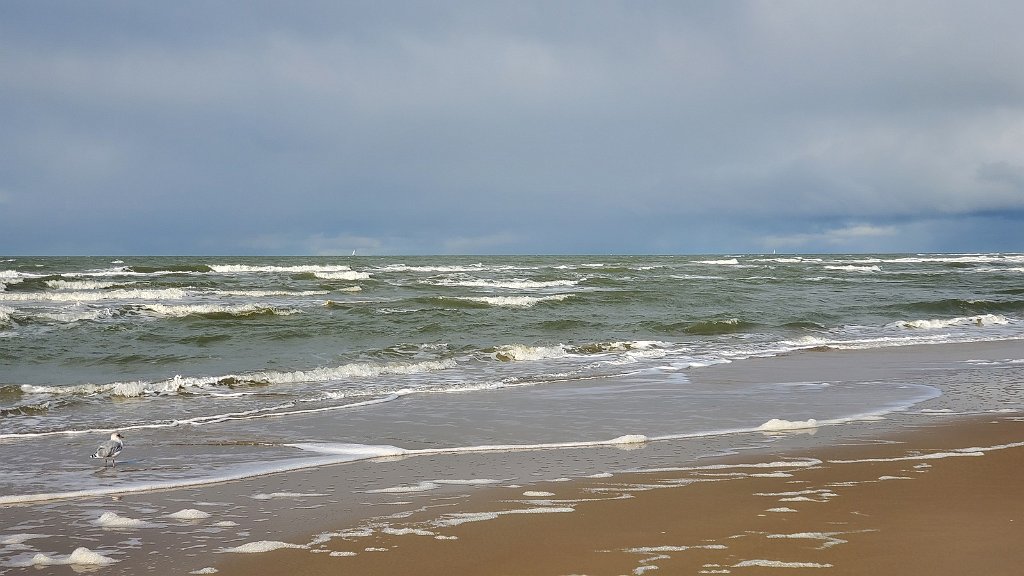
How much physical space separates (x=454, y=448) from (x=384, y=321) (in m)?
13.1

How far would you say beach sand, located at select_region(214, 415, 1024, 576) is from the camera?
3.90 metres

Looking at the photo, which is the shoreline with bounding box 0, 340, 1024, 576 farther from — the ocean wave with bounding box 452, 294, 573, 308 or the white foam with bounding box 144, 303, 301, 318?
the ocean wave with bounding box 452, 294, 573, 308

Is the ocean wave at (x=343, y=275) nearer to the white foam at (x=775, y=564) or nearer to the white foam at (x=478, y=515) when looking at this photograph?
the white foam at (x=478, y=515)

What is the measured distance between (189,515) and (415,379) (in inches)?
277

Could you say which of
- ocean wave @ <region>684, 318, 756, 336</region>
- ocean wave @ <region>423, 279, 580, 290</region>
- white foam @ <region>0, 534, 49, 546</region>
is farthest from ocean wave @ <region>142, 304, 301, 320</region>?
white foam @ <region>0, 534, 49, 546</region>

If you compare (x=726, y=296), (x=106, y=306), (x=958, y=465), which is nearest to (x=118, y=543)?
(x=958, y=465)

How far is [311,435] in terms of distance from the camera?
7891mm

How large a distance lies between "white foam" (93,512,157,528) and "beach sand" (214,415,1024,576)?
1032 mm

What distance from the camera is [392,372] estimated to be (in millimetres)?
12758

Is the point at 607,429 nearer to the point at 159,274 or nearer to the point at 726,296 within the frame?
the point at 726,296

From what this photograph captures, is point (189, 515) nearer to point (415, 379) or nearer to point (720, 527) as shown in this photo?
point (720, 527)

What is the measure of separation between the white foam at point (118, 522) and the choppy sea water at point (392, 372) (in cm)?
93

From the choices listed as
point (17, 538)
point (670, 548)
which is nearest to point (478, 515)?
point (670, 548)

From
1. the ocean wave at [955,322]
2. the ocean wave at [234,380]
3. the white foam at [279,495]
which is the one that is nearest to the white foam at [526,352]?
the ocean wave at [234,380]
